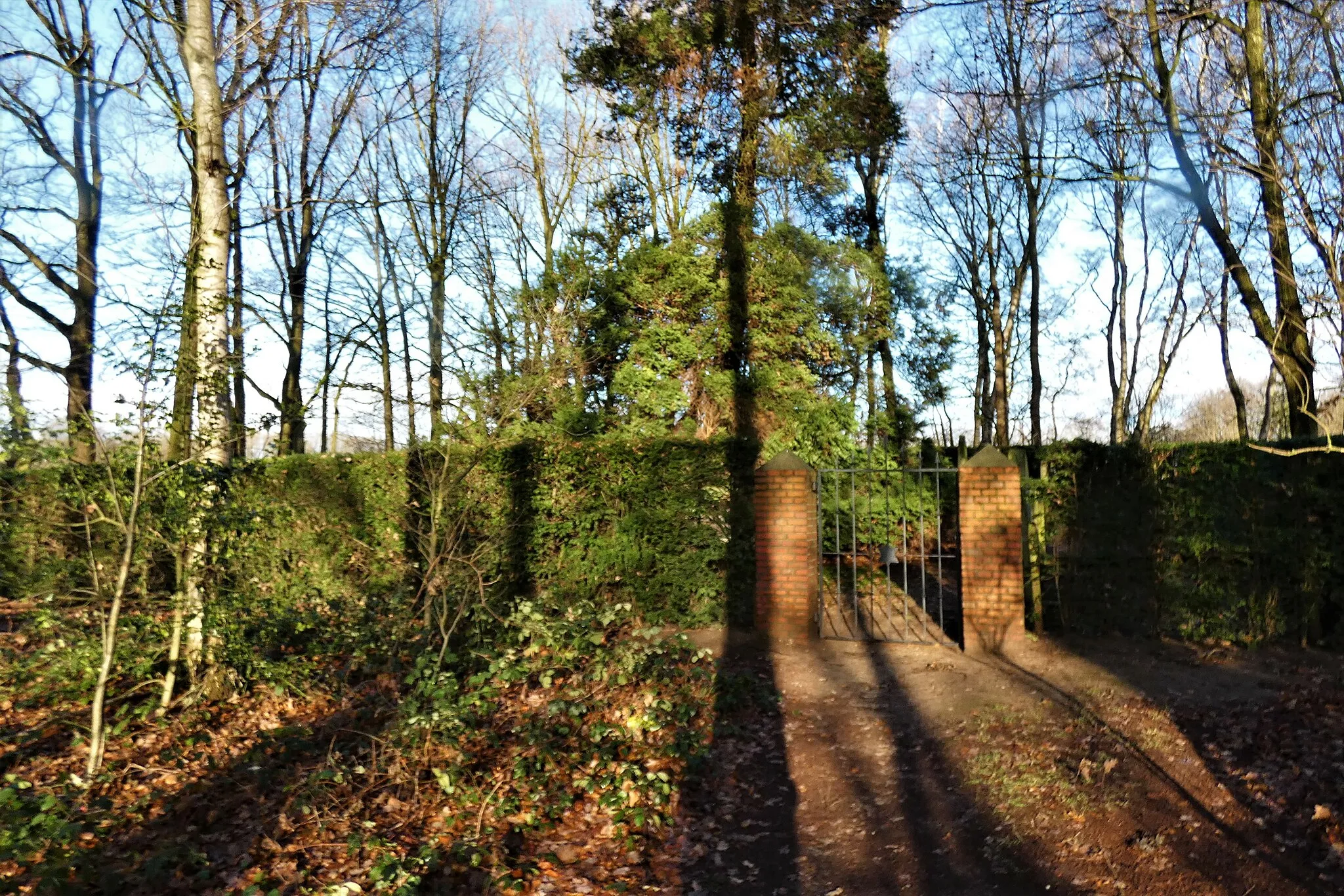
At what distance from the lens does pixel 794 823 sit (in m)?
5.40

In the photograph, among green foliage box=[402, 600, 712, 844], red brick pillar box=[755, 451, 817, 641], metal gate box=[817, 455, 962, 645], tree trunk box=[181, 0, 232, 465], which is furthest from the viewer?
metal gate box=[817, 455, 962, 645]

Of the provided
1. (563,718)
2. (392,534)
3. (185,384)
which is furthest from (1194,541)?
(185,384)

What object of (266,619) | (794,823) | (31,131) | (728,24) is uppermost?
(728,24)

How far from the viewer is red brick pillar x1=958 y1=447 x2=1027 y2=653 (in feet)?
28.4

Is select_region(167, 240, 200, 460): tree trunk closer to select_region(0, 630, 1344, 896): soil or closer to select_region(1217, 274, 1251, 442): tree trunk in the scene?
select_region(0, 630, 1344, 896): soil

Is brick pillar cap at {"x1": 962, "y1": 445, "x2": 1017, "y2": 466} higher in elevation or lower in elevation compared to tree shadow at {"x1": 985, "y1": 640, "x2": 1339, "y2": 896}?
higher

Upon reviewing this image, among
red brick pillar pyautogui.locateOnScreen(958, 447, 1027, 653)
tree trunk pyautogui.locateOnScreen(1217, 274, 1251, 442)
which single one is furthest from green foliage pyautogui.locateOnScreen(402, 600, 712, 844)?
tree trunk pyautogui.locateOnScreen(1217, 274, 1251, 442)

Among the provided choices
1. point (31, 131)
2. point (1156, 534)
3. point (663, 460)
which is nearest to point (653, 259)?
point (663, 460)

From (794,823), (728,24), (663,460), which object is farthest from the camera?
(728,24)

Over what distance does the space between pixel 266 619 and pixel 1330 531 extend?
9547mm

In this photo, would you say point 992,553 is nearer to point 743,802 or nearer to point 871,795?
point 871,795

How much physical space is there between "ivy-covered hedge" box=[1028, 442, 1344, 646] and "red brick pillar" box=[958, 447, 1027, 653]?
680 millimetres

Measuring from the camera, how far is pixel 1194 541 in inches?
342

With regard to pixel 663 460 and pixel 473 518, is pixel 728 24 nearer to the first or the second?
pixel 663 460
